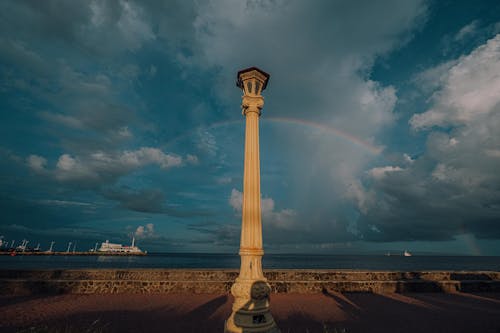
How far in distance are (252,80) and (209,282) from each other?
31.5 feet

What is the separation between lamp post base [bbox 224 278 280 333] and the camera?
495 centimetres

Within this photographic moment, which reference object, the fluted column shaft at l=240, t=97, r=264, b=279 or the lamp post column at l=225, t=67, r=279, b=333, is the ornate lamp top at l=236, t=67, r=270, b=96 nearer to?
the lamp post column at l=225, t=67, r=279, b=333

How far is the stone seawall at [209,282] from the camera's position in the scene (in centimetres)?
1134

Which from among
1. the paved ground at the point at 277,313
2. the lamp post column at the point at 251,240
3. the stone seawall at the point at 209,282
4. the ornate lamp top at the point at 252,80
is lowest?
the paved ground at the point at 277,313

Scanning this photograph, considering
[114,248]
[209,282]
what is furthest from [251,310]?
[114,248]

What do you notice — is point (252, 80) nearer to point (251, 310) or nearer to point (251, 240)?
point (251, 240)

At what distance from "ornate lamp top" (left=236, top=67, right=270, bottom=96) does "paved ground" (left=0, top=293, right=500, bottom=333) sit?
6594 millimetres

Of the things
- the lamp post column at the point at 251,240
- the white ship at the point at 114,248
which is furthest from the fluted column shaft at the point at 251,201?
the white ship at the point at 114,248

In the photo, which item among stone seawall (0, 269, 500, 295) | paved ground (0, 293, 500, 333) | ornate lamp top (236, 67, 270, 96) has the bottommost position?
paved ground (0, 293, 500, 333)

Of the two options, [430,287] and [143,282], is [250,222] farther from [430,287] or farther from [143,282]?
[430,287]

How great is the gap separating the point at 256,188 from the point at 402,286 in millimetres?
11355

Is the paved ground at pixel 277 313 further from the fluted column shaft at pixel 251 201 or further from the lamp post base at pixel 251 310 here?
the fluted column shaft at pixel 251 201

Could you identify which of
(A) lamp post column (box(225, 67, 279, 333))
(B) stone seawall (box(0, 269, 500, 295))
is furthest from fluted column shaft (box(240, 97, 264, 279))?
(B) stone seawall (box(0, 269, 500, 295))

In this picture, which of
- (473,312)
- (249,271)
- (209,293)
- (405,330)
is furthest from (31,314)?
(473,312)
